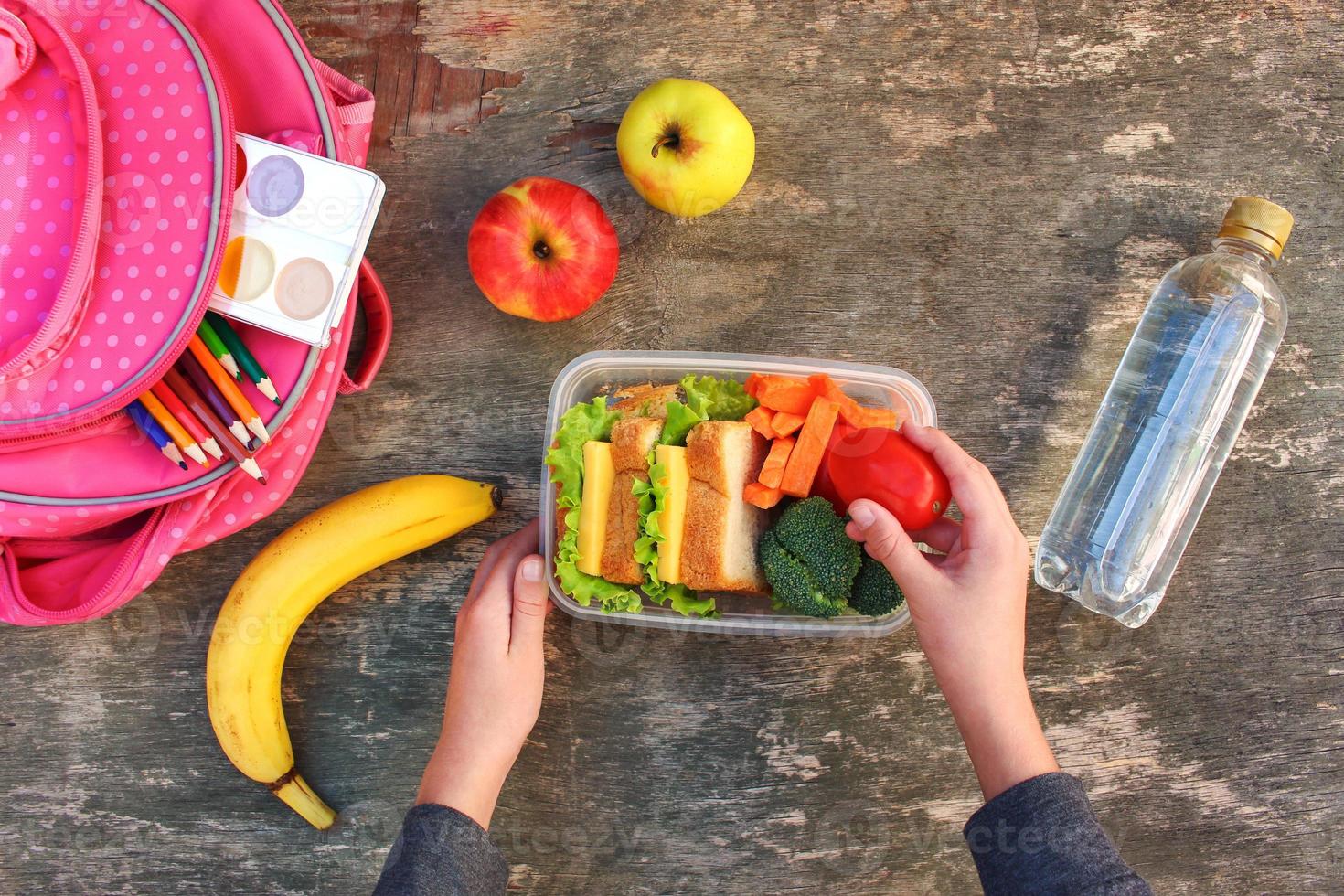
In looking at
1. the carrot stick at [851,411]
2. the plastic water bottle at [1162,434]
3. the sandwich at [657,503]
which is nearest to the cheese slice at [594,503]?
the sandwich at [657,503]

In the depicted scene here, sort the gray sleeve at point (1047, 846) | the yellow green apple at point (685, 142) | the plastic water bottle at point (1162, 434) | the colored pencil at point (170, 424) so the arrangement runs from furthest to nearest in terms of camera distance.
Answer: the plastic water bottle at point (1162, 434)
the yellow green apple at point (685, 142)
the colored pencil at point (170, 424)
the gray sleeve at point (1047, 846)

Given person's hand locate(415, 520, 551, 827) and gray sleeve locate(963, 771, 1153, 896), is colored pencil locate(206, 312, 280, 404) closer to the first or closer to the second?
person's hand locate(415, 520, 551, 827)

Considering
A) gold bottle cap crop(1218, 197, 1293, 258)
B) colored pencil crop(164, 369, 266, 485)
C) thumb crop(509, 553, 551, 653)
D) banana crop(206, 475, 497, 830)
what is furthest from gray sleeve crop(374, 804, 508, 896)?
gold bottle cap crop(1218, 197, 1293, 258)

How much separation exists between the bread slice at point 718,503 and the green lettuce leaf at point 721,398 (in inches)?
2.1

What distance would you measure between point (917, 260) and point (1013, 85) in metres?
0.29

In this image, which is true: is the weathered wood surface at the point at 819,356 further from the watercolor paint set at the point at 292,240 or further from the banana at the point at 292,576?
the watercolor paint set at the point at 292,240

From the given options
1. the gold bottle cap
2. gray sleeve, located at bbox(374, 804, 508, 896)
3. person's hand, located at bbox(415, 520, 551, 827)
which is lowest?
gray sleeve, located at bbox(374, 804, 508, 896)

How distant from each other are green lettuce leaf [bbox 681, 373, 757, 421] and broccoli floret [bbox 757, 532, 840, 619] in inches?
6.8

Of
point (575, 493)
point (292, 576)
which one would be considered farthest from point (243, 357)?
point (575, 493)

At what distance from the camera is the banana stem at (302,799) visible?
1.10 metres

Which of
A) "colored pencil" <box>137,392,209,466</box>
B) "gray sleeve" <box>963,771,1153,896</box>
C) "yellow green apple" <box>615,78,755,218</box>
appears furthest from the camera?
"yellow green apple" <box>615,78,755,218</box>

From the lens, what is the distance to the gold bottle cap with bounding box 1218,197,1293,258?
968 mm

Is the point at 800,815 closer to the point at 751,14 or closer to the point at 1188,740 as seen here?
the point at 1188,740

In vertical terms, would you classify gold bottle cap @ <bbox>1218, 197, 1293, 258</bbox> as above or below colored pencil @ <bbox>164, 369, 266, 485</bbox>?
below
